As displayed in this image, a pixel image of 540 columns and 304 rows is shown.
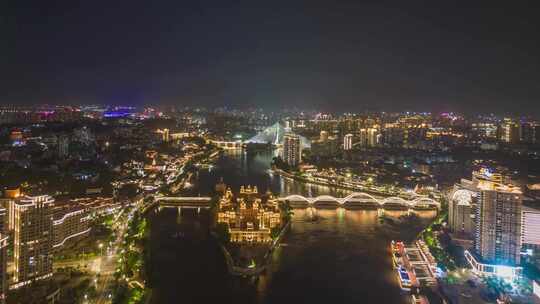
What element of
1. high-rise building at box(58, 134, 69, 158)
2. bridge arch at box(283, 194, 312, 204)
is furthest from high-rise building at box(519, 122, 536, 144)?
high-rise building at box(58, 134, 69, 158)

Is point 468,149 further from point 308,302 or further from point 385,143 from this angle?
point 308,302

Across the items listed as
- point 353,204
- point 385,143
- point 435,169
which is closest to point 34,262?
point 353,204

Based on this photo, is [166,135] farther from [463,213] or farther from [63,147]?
[463,213]

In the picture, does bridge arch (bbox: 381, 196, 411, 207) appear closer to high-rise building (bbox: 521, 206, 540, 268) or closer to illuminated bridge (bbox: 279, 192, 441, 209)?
illuminated bridge (bbox: 279, 192, 441, 209)

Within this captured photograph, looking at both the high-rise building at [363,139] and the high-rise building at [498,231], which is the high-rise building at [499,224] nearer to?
the high-rise building at [498,231]

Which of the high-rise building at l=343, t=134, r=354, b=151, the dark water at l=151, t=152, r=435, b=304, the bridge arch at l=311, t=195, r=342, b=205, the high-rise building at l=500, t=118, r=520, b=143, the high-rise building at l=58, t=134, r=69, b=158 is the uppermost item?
the high-rise building at l=500, t=118, r=520, b=143

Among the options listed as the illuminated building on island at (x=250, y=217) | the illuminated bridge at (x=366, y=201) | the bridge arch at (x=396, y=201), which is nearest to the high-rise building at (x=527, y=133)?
the illuminated bridge at (x=366, y=201)
